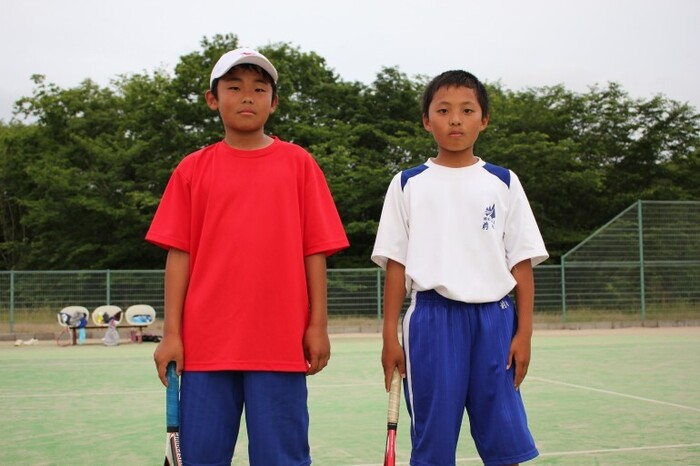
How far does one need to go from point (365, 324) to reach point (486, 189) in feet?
55.5

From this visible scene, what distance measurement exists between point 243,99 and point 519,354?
4.01 ft

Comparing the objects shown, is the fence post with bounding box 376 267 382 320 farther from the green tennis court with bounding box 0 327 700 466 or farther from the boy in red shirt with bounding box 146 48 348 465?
the boy in red shirt with bounding box 146 48 348 465

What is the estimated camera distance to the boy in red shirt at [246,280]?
276 cm

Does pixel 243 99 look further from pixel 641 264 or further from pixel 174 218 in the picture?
pixel 641 264

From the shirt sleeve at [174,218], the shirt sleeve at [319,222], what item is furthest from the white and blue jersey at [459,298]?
the shirt sleeve at [174,218]

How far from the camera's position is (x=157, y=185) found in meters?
27.0

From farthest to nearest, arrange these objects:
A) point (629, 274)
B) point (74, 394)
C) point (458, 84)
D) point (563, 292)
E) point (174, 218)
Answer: point (629, 274) → point (563, 292) → point (74, 394) → point (458, 84) → point (174, 218)

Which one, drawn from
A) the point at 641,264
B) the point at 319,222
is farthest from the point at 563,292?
the point at 319,222

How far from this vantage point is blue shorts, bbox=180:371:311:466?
2.74 m

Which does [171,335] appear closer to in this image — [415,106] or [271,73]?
[271,73]

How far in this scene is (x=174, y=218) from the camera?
2906 mm

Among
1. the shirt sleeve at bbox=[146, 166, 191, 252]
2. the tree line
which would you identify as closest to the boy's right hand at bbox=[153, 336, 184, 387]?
the shirt sleeve at bbox=[146, 166, 191, 252]

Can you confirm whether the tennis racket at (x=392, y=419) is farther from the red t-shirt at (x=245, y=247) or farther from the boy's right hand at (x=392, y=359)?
the red t-shirt at (x=245, y=247)

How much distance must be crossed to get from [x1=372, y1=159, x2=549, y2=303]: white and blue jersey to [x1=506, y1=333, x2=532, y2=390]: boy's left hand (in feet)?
0.52
